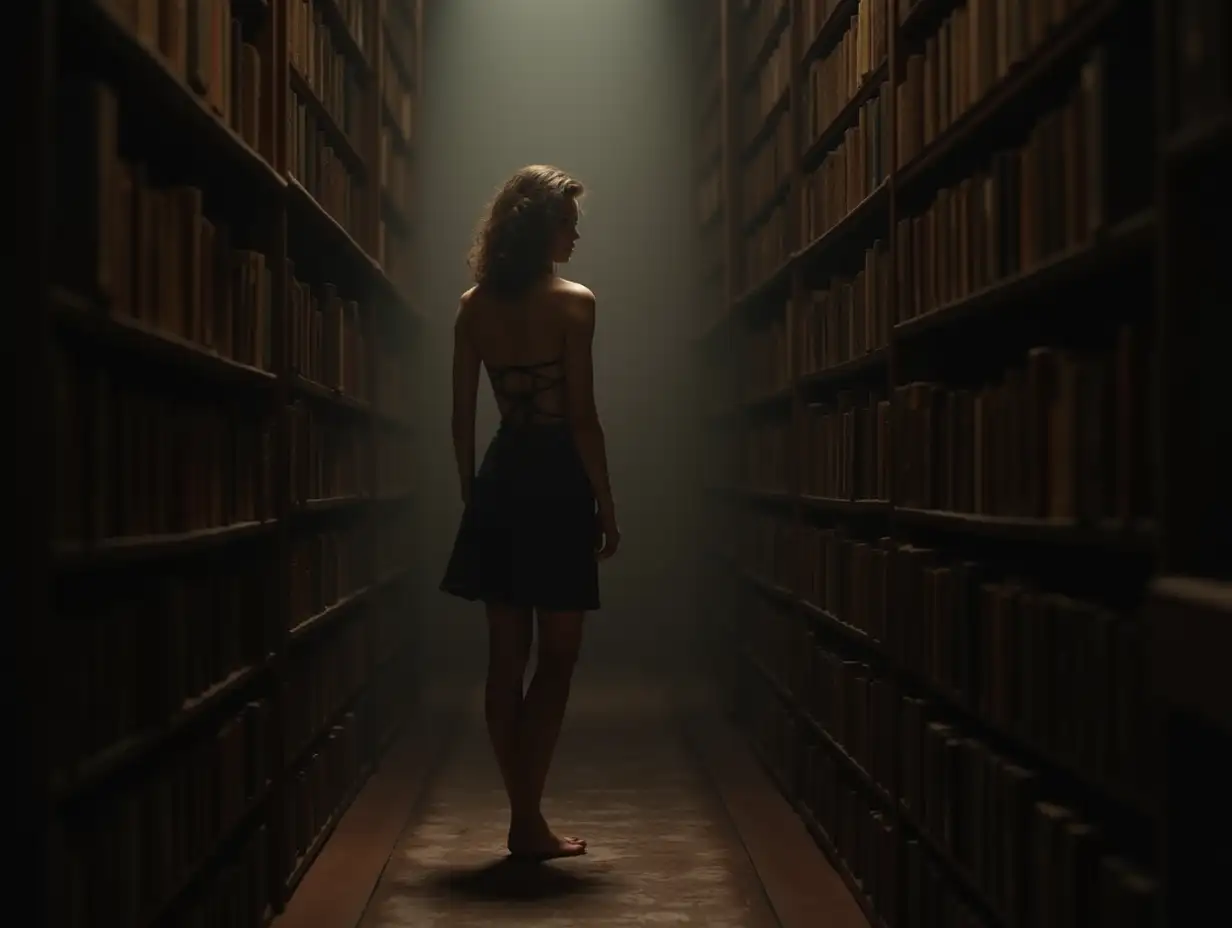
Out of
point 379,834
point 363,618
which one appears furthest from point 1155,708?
point 363,618

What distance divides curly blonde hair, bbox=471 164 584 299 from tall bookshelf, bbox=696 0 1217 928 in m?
0.77

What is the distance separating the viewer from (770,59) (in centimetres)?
567

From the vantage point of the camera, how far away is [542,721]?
4141mm

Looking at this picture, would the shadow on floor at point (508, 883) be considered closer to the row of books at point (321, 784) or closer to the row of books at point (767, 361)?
the row of books at point (321, 784)

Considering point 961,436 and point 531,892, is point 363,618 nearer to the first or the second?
point 531,892

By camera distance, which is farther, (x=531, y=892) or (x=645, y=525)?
(x=645, y=525)

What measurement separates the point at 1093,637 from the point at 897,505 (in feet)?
4.25

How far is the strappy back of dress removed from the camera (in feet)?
13.5

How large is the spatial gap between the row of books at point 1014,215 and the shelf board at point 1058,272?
29 mm

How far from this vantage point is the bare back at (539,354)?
162 inches

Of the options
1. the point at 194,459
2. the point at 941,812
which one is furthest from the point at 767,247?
the point at 194,459

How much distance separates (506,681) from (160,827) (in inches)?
68.7

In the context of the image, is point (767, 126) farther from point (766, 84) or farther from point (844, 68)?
point (844, 68)

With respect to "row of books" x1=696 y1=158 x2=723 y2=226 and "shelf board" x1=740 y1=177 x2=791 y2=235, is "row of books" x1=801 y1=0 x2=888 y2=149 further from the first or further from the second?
"row of books" x1=696 y1=158 x2=723 y2=226
